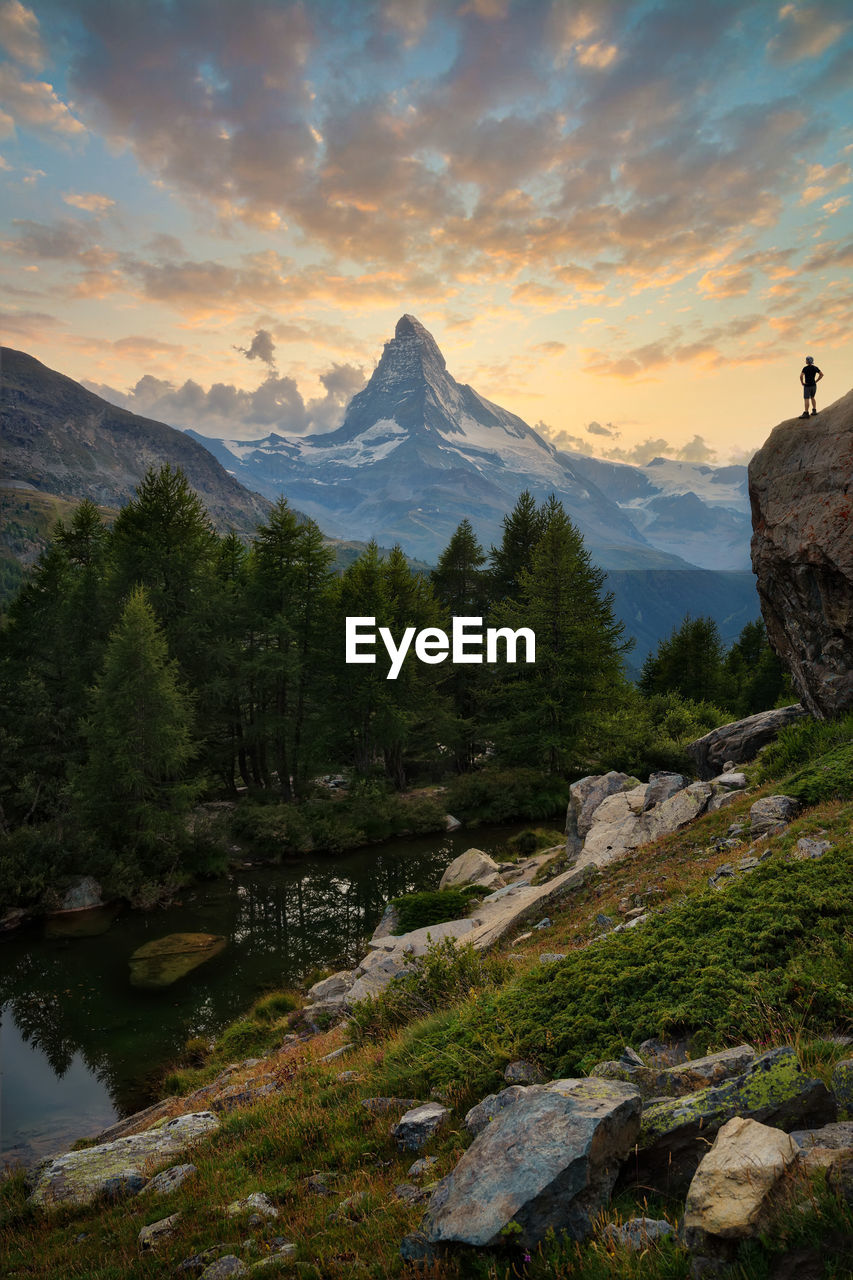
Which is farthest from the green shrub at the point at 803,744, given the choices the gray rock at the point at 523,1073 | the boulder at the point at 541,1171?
the boulder at the point at 541,1171

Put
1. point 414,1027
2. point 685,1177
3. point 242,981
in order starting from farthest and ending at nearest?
point 242,981, point 414,1027, point 685,1177

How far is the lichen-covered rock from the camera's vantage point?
26.7 ft

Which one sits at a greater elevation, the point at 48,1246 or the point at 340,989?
the point at 48,1246

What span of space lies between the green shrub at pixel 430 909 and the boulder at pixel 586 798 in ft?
14.0

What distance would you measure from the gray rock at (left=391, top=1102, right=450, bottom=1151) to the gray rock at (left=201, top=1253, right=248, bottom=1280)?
1.73 metres

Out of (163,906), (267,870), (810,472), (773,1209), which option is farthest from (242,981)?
(810,472)

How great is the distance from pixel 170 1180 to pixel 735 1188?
6.96 meters

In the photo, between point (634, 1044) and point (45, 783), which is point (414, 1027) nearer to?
point (634, 1044)

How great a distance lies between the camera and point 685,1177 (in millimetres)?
4508

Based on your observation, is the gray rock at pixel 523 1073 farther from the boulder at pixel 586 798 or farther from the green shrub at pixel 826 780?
the boulder at pixel 586 798

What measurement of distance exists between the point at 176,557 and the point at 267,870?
1787cm

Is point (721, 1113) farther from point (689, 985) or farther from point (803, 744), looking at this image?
point (803, 744)

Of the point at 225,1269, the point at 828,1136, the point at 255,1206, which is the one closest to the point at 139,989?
the point at 255,1206

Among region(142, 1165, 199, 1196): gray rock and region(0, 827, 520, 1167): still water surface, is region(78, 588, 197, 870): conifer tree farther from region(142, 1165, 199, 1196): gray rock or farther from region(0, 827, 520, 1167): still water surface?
region(142, 1165, 199, 1196): gray rock
